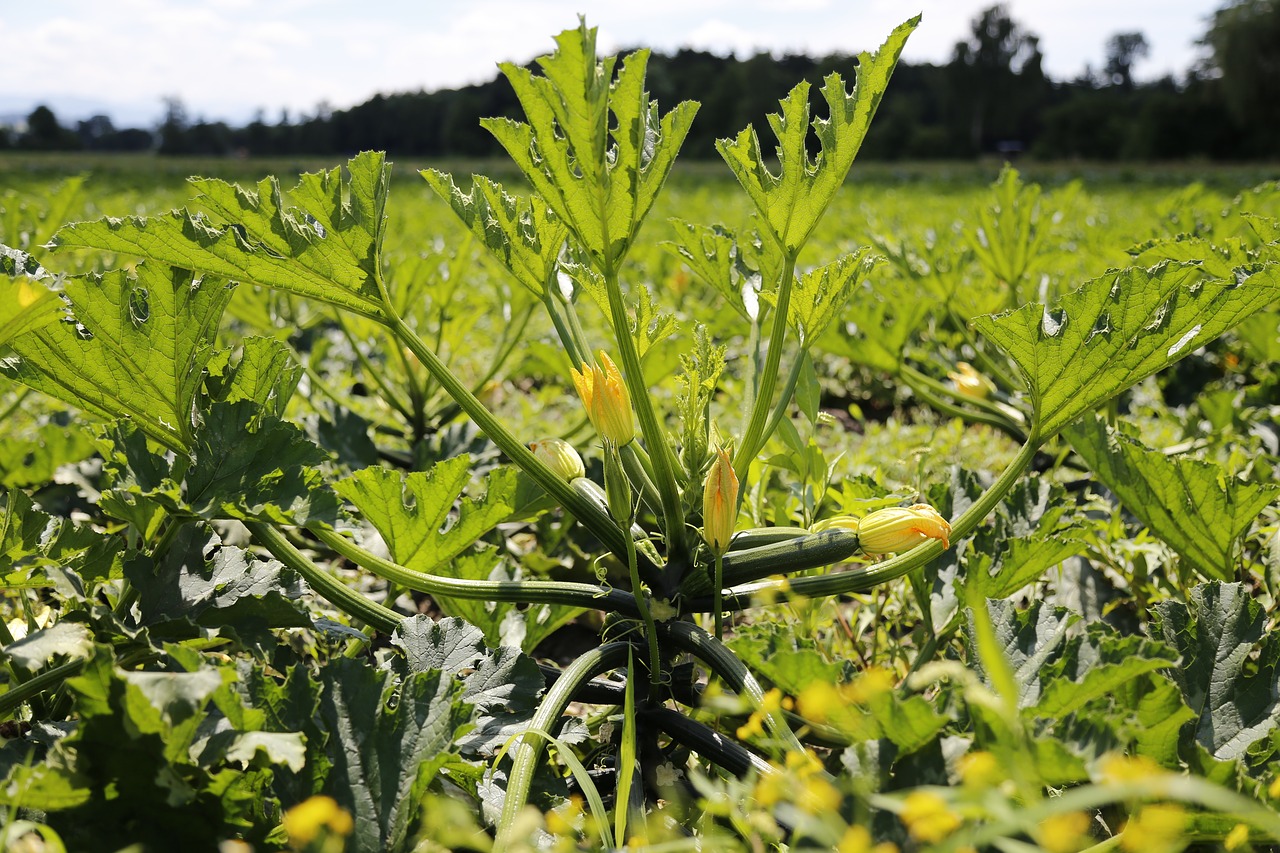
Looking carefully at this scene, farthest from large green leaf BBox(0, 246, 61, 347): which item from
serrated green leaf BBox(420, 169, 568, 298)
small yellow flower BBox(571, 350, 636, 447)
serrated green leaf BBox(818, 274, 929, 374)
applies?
serrated green leaf BBox(818, 274, 929, 374)

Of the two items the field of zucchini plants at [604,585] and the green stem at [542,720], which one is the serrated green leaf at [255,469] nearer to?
the field of zucchini plants at [604,585]

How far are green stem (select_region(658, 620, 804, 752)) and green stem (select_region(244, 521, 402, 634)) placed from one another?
0.39m

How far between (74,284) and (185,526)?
348 mm

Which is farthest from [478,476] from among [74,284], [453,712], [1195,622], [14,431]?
[14,431]

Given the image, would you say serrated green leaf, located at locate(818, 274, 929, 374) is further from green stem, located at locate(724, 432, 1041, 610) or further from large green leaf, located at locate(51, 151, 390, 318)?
large green leaf, located at locate(51, 151, 390, 318)

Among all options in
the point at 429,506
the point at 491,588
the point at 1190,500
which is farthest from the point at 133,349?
the point at 1190,500

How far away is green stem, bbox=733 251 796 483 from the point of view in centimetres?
132

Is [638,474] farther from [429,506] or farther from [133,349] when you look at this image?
[133,349]

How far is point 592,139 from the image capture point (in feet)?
3.48

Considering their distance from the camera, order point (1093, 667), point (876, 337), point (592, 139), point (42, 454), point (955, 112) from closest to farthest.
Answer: point (1093, 667) → point (592, 139) → point (42, 454) → point (876, 337) → point (955, 112)

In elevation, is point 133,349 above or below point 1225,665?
above

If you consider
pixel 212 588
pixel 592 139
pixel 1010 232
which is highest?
Result: pixel 592 139

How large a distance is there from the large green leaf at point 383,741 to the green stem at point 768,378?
1.79ft

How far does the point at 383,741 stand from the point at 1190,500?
4.13 ft
